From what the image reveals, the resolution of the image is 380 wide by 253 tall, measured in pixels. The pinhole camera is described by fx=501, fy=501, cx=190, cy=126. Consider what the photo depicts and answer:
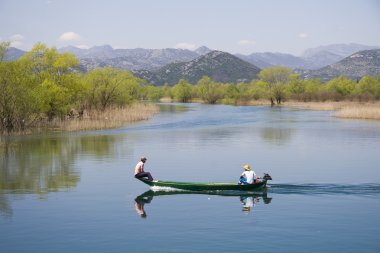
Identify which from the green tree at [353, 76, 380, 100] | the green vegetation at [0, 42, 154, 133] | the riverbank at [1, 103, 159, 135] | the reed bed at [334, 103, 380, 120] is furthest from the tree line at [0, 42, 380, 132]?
the reed bed at [334, 103, 380, 120]

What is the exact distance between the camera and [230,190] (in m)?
29.9

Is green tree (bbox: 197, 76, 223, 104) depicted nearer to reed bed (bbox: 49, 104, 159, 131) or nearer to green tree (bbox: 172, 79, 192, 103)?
green tree (bbox: 172, 79, 192, 103)

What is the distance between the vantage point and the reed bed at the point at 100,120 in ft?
231

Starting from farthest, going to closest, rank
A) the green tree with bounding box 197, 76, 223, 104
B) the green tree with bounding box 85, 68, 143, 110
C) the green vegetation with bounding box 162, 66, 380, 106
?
1. the green tree with bounding box 197, 76, 223, 104
2. the green vegetation with bounding box 162, 66, 380, 106
3. the green tree with bounding box 85, 68, 143, 110

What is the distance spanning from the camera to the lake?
2127 cm

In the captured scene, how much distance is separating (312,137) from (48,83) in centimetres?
3594

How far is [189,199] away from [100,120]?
50.6 meters

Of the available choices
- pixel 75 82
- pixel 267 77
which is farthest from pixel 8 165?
pixel 267 77

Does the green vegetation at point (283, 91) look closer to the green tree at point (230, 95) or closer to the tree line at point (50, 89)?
the green tree at point (230, 95)

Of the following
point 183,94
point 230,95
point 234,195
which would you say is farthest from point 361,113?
point 183,94

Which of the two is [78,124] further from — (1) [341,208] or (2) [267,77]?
(2) [267,77]

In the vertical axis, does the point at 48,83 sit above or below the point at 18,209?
above

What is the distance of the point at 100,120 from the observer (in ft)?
254

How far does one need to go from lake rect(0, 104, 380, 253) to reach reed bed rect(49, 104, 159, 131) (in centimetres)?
1311
